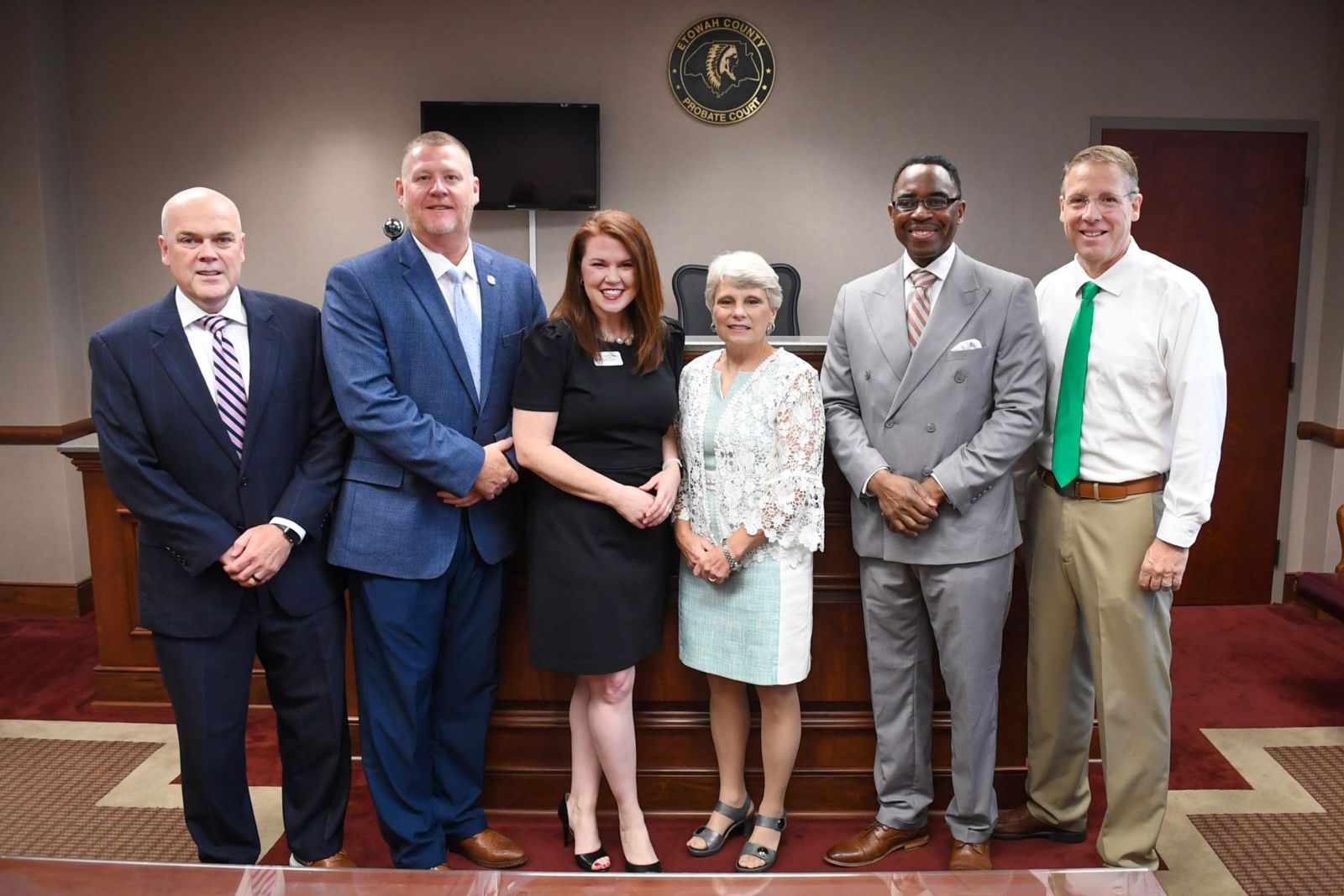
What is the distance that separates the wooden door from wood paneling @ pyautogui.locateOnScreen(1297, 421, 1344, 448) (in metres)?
0.08

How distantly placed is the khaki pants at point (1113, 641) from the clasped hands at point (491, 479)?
1.28 metres

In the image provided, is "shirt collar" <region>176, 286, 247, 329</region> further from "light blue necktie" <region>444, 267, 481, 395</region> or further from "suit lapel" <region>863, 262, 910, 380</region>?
"suit lapel" <region>863, 262, 910, 380</region>

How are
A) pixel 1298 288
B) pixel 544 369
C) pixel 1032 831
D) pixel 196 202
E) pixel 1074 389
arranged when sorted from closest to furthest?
pixel 196 202
pixel 544 369
pixel 1074 389
pixel 1032 831
pixel 1298 288

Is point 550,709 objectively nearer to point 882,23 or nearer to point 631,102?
point 631,102

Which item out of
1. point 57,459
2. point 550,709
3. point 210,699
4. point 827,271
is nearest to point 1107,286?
point 550,709

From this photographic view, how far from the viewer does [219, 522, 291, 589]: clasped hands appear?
7.04 ft

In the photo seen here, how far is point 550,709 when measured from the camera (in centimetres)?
279

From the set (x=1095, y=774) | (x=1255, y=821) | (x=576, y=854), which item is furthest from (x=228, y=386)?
(x=1255, y=821)

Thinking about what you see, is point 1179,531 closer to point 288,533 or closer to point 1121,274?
point 1121,274

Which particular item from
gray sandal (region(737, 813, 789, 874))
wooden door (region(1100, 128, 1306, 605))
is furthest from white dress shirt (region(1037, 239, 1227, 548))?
wooden door (region(1100, 128, 1306, 605))

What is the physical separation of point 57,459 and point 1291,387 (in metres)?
5.81

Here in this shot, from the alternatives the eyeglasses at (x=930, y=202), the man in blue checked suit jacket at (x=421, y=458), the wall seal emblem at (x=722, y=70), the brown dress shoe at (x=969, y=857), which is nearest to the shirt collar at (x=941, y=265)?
the eyeglasses at (x=930, y=202)

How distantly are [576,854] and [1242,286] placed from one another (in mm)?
4238

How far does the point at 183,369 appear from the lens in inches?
84.4
